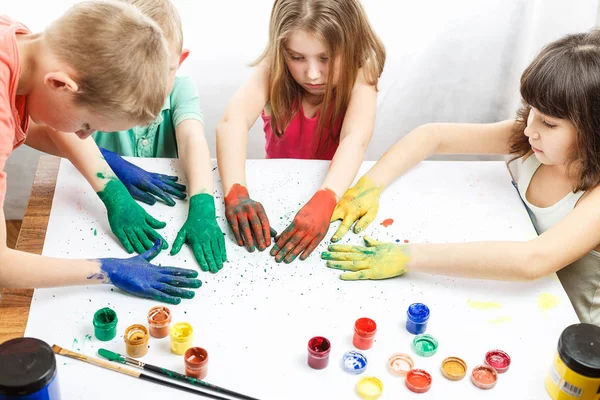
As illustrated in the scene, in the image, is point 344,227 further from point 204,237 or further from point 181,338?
point 181,338

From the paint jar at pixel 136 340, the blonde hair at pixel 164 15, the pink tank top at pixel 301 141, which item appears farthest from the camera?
the pink tank top at pixel 301 141

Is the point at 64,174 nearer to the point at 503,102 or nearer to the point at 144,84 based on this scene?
the point at 144,84

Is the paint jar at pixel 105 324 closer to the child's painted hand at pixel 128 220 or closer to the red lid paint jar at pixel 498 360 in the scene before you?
the child's painted hand at pixel 128 220

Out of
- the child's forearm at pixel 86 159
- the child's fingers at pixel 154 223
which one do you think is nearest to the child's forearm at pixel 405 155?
the child's fingers at pixel 154 223

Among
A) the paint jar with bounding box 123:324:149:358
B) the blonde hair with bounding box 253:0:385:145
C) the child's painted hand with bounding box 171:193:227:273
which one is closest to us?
the paint jar with bounding box 123:324:149:358

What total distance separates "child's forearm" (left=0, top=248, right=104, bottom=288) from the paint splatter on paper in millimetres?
664

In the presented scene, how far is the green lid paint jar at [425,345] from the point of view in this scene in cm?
108

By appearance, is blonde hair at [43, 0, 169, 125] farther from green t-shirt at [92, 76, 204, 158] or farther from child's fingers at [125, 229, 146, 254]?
green t-shirt at [92, 76, 204, 158]

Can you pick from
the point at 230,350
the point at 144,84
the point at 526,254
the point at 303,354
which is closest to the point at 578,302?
the point at 526,254

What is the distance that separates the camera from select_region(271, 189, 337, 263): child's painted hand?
1.28m

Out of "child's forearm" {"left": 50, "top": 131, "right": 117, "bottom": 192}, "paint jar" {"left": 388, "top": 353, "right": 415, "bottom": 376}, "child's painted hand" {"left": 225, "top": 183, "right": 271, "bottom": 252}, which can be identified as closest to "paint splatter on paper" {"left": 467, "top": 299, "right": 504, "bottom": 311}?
"paint jar" {"left": 388, "top": 353, "right": 415, "bottom": 376}

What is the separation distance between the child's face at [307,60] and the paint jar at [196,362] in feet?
2.41

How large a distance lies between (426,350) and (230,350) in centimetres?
32

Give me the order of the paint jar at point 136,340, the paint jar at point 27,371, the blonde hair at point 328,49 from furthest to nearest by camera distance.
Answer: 1. the blonde hair at point 328,49
2. the paint jar at point 136,340
3. the paint jar at point 27,371
